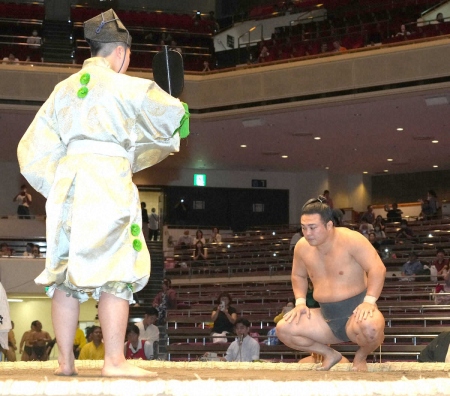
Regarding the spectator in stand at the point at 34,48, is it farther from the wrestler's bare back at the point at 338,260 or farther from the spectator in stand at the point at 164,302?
the wrestler's bare back at the point at 338,260

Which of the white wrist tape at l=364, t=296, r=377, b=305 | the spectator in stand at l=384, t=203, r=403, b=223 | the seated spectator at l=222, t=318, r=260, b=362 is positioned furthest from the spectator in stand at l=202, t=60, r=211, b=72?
the white wrist tape at l=364, t=296, r=377, b=305

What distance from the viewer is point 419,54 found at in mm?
10945

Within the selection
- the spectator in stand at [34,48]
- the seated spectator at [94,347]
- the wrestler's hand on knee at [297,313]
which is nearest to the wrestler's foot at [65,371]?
the wrestler's hand on knee at [297,313]

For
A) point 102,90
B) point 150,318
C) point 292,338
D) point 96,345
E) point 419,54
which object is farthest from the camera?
point 419,54

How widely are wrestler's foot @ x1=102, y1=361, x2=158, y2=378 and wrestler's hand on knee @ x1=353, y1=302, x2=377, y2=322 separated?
46.9 inches

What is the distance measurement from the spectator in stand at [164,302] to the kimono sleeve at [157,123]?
24.5ft

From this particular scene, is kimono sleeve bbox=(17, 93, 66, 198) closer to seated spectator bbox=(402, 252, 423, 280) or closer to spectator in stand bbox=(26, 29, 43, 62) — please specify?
seated spectator bbox=(402, 252, 423, 280)

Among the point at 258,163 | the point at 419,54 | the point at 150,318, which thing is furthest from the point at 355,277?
the point at 258,163

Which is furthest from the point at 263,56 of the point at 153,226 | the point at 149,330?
the point at 149,330

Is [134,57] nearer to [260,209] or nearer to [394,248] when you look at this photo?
[394,248]

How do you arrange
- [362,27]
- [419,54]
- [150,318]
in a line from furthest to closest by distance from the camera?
[362,27] → [419,54] → [150,318]

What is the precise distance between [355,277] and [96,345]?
4.22 metres

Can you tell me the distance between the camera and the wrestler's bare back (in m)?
3.31

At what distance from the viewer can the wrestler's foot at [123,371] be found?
2.15m
